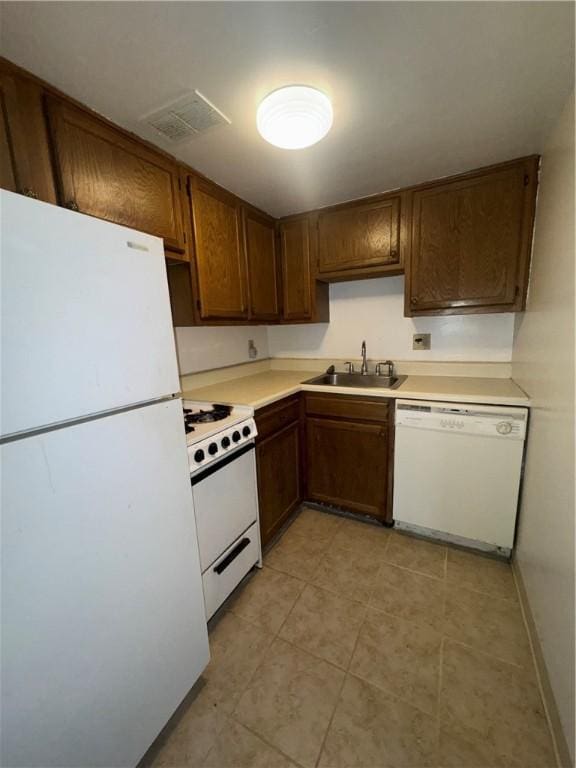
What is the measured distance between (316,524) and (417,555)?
2.19 feet

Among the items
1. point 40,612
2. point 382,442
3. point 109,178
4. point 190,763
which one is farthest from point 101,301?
point 382,442

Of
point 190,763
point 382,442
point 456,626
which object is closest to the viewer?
point 190,763

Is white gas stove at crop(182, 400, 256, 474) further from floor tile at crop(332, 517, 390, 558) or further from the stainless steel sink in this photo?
floor tile at crop(332, 517, 390, 558)

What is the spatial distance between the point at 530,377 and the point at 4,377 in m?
2.05

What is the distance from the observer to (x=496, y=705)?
3.58ft

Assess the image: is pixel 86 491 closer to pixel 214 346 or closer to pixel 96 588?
pixel 96 588

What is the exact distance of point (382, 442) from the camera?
6.40 feet

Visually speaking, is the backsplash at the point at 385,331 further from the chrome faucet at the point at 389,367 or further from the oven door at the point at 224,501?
the oven door at the point at 224,501

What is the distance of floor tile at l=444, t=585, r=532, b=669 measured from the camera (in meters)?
1.27

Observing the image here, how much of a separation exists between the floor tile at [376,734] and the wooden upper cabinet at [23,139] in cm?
213

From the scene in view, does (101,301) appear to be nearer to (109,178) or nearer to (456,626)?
(109,178)

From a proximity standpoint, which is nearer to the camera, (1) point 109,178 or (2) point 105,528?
(2) point 105,528

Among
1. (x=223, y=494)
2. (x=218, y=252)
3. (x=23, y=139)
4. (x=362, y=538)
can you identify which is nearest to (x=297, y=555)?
(x=362, y=538)

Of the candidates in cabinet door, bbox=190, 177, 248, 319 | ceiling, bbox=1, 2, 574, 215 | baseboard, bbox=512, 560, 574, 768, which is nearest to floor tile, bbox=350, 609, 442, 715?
baseboard, bbox=512, 560, 574, 768
